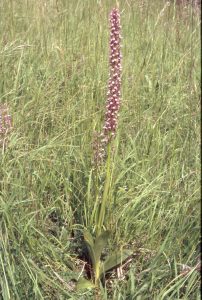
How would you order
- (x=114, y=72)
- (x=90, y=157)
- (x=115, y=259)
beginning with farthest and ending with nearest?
(x=90, y=157) < (x=115, y=259) < (x=114, y=72)

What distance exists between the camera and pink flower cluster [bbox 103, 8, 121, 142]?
1.62 meters

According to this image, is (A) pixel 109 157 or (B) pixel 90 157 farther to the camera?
(B) pixel 90 157

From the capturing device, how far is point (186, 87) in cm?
271

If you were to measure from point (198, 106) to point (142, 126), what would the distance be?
0.99 feet

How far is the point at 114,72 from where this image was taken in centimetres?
164

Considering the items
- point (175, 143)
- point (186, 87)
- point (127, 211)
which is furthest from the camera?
point (186, 87)

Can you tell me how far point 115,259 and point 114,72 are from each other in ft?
2.19

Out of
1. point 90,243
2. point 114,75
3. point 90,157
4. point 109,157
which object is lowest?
point 90,243

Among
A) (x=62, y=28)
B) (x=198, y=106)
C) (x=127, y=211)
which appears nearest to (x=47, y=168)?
(x=127, y=211)

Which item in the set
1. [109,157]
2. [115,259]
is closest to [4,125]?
[109,157]

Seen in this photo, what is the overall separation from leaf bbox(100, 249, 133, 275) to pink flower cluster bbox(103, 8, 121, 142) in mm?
418

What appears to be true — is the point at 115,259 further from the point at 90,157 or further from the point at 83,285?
the point at 90,157

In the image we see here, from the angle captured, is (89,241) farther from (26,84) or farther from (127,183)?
(26,84)

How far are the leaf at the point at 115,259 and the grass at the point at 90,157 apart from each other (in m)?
0.06
